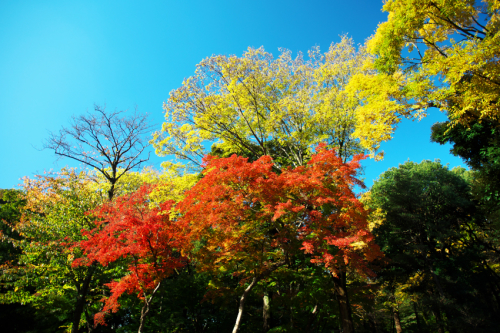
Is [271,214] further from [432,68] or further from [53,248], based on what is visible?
[53,248]

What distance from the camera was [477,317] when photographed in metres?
13.3

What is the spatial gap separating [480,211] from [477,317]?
7.18 meters

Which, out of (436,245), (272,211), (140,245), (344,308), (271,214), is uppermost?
(436,245)

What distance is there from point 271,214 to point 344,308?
4.25 meters

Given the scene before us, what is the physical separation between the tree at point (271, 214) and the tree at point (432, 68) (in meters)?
1.82

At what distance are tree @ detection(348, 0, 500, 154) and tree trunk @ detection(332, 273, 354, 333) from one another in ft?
16.9

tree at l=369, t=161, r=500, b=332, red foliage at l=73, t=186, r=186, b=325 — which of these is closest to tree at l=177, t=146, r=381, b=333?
red foliage at l=73, t=186, r=186, b=325

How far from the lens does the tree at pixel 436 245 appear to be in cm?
1500

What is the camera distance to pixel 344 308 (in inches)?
328

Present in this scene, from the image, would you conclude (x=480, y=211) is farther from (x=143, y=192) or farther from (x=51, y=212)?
(x=51, y=212)

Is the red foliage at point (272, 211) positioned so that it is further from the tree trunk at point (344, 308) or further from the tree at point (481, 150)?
the tree at point (481, 150)

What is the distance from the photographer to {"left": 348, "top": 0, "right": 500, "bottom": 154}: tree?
5422 mm

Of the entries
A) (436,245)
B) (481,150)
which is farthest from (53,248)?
(436,245)

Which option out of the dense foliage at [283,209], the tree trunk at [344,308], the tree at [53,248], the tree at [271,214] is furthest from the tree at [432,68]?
the tree at [53,248]
